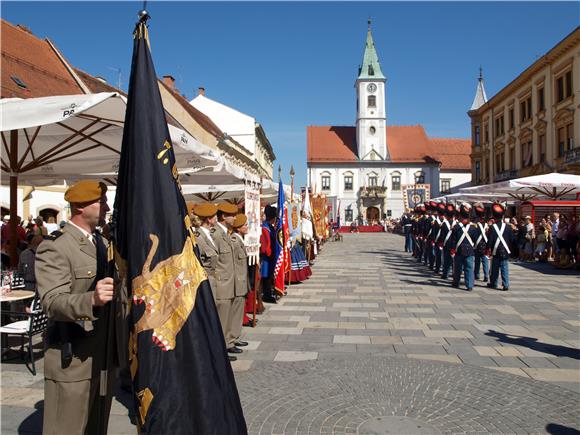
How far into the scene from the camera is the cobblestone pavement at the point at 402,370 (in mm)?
4461

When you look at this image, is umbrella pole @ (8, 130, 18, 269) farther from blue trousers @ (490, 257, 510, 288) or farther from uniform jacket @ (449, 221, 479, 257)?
blue trousers @ (490, 257, 510, 288)

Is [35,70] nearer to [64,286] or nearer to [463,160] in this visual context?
[64,286]

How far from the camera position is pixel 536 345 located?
23.4 feet

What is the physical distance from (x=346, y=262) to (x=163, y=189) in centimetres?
1863

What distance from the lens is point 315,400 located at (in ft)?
16.3

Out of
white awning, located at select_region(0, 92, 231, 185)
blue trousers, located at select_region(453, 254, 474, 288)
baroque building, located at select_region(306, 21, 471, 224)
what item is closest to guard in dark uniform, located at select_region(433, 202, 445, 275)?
blue trousers, located at select_region(453, 254, 474, 288)

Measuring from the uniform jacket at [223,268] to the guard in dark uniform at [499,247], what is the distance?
8610 millimetres

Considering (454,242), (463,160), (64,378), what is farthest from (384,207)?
(64,378)

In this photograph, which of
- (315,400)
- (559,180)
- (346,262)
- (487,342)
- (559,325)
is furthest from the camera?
(346,262)

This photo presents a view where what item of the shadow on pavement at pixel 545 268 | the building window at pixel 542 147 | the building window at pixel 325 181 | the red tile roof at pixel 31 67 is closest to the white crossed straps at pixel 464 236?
the shadow on pavement at pixel 545 268

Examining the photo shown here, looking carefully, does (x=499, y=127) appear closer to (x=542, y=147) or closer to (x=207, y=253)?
(x=542, y=147)

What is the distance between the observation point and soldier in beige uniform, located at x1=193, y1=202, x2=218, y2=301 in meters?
6.06

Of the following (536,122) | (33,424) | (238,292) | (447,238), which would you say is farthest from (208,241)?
(536,122)

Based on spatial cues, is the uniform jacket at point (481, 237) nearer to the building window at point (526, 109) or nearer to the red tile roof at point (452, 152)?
the building window at point (526, 109)
